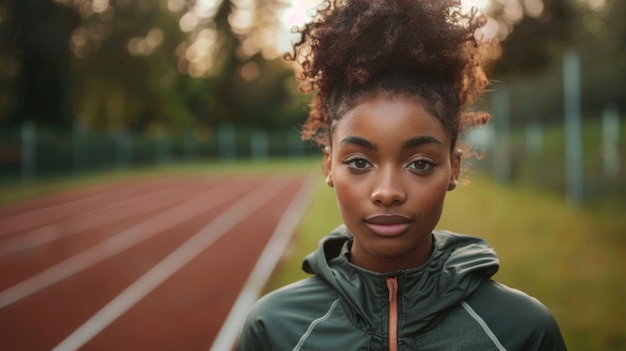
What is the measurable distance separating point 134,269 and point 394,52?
275 inches

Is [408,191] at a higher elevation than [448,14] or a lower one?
lower

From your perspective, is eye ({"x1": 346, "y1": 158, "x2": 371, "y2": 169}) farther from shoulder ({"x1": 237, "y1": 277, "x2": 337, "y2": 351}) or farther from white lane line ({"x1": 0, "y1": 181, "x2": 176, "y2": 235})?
white lane line ({"x1": 0, "y1": 181, "x2": 176, "y2": 235})

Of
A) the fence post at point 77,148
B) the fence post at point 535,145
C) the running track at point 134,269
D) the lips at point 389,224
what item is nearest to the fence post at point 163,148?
the fence post at point 77,148

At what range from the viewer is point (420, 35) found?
1.80 m

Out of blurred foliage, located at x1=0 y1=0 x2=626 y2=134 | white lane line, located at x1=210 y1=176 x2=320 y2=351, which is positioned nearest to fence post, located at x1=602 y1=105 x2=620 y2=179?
blurred foliage, located at x1=0 y1=0 x2=626 y2=134

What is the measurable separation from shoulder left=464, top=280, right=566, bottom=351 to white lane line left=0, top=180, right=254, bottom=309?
6.07 meters

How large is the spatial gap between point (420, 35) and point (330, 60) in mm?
257

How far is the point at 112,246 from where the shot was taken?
10.0 meters

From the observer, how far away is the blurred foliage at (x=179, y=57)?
853cm

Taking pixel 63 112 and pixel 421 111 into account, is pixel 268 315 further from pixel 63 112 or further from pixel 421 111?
pixel 63 112

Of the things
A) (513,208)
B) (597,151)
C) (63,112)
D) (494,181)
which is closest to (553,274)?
(597,151)

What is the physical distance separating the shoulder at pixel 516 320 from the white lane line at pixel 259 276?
3.32m

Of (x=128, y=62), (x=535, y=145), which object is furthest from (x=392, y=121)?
(x=128, y=62)

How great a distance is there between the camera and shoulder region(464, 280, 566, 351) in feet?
5.65
